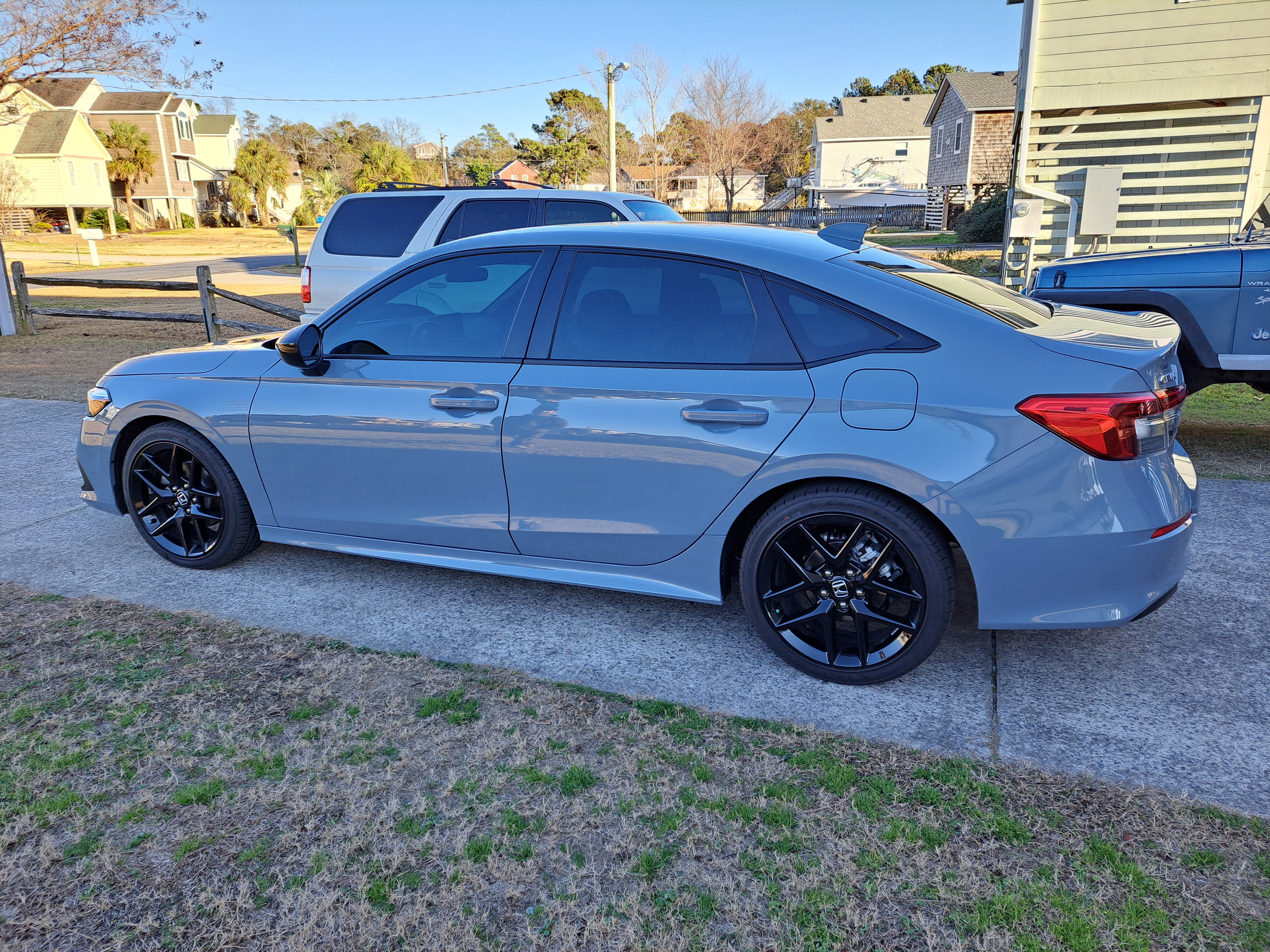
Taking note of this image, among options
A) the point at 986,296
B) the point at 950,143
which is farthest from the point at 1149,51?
the point at 950,143

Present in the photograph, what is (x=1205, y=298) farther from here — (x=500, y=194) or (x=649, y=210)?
(x=500, y=194)

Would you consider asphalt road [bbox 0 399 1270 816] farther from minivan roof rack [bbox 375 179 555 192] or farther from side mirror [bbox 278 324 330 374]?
minivan roof rack [bbox 375 179 555 192]

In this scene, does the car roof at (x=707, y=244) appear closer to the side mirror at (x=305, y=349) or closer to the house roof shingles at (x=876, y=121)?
the side mirror at (x=305, y=349)

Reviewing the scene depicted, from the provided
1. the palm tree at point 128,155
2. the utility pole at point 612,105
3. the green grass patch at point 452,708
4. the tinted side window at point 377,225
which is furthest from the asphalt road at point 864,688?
Result: the palm tree at point 128,155

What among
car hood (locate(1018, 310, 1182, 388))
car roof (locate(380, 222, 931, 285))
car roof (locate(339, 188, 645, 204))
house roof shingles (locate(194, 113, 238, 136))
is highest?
house roof shingles (locate(194, 113, 238, 136))

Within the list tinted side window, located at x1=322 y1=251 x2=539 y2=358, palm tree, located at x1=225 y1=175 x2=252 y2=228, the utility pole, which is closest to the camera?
tinted side window, located at x1=322 y1=251 x2=539 y2=358

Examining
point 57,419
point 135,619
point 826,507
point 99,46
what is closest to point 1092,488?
point 826,507

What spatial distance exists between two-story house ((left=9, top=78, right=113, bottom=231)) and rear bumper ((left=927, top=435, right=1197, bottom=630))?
172 feet

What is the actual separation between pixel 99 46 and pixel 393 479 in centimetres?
1844

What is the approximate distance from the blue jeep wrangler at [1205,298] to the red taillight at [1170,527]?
9.49ft

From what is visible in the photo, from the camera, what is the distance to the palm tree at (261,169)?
56875 millimetres

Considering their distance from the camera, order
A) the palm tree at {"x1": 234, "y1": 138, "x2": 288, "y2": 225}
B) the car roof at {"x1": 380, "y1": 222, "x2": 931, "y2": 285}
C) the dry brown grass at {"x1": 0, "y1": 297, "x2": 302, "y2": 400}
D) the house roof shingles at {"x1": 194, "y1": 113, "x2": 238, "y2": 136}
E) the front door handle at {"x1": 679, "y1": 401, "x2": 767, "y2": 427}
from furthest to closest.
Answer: the house roof shingles at {"x1": 194, "y1": 113, "x2": 238, "y2": 136}
the palm tree at {"x1": 234, "y1": 138, "x2": 288, "y2": 225}
the dry brown grass at {"x1": 0, "y1": 297, "x2": 302, "y2": 400}
the car roof at {"x1": 380, "y1": 222, "x2": 931, "y2": 285}
the front door handle at {"x1": 679, "y1": 401, "x2": 767, "y2": 427}

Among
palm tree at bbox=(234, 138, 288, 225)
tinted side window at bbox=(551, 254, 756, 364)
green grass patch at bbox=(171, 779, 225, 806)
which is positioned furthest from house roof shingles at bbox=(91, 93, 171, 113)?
green grass patch at bbox=(171, 779, 225, 806)

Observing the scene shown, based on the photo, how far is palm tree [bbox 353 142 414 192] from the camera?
189 ft
